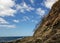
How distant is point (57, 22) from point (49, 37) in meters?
2.37

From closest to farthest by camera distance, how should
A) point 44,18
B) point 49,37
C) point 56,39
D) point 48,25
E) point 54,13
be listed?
1. point 56,39
2. point 49,37
3. point 48,25
4. point 54,13
5. point 44,18

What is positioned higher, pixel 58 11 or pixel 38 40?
pixel 58 11

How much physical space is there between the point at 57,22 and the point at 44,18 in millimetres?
6580

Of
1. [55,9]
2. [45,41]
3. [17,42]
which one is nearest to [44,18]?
[55,9]

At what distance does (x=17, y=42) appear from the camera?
77.6 ft

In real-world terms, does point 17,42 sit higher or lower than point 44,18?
lower

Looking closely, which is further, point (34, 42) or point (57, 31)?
point (34, 42)

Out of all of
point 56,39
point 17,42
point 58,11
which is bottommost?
point 56,39

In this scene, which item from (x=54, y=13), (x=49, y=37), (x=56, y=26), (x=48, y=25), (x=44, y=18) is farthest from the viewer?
(x=44, y=18)

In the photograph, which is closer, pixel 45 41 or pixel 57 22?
pixel 45 41

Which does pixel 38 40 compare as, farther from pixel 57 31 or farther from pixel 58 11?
pixel 58 11

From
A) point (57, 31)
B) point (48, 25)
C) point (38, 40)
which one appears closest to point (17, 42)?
point (48, 25)

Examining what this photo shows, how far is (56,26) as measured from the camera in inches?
765

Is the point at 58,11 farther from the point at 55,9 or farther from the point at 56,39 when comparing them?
the point at 56,39
